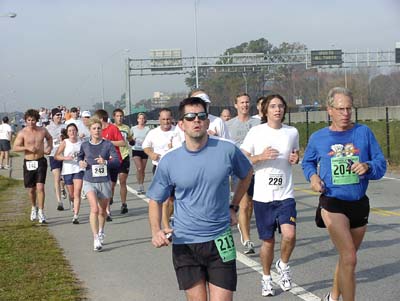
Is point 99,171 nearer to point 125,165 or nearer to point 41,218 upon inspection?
point 41,218

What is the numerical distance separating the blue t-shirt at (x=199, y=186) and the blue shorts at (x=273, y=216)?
7.33 ft

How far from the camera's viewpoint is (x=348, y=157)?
19.8 feet

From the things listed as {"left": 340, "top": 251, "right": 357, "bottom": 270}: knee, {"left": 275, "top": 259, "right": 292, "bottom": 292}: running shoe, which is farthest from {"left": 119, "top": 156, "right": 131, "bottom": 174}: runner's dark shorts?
{"left": 340, "top": 251, "right": 357, "bottom": 270}: knee

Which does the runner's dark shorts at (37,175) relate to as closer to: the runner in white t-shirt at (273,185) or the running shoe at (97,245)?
the running shoe at (97,245)

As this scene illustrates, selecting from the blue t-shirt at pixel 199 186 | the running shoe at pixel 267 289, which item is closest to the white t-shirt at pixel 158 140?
the running shoe at pixel 267 289

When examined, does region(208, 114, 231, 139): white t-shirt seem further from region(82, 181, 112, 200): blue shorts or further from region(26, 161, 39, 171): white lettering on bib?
region(26, 161, 39, 171): white lettering on bib

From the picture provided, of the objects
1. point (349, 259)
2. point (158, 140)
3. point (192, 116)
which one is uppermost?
point (192, 116)

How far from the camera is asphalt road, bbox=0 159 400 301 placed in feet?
24.2

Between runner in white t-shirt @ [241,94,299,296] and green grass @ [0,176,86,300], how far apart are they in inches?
75.4

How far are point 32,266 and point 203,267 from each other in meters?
4.32

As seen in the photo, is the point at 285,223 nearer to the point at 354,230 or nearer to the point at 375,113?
the point at 354,230

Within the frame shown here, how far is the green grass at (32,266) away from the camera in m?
7.50

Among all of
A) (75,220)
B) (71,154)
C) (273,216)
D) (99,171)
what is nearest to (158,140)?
(99,171)

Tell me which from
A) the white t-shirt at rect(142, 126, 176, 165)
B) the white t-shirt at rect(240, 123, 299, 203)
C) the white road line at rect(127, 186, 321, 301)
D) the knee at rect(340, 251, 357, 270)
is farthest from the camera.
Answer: the white t-shirt at rect(142, 126, 176, 165)
